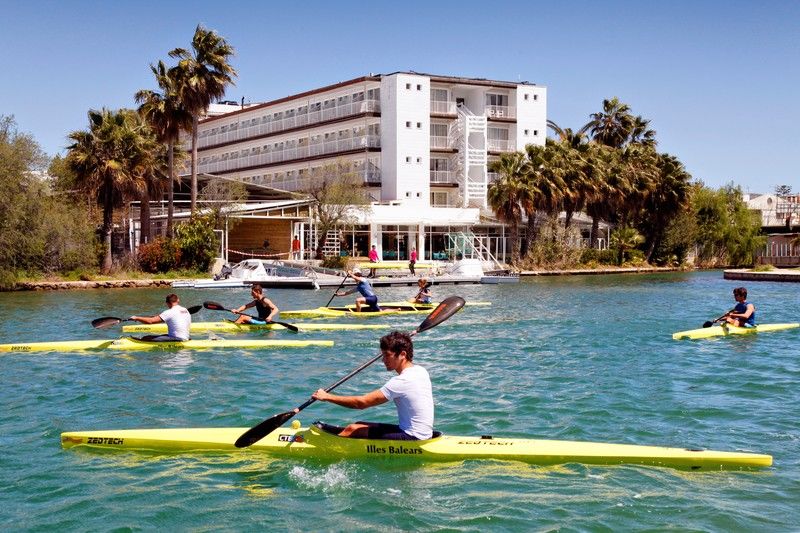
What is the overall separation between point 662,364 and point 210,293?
1102 inches

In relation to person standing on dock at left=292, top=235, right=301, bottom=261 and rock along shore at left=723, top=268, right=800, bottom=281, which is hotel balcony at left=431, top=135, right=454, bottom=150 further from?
rock along shore at left=723, top=268, right=800, bottom=281

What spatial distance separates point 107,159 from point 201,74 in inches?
371

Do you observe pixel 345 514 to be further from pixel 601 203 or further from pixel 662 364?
pixel 601 203

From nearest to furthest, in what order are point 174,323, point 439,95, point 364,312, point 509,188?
point 174,323 → point 364,312 → point 509,188 → point 439,95

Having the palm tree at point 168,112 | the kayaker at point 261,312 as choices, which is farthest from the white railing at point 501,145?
the kayaker at point 261,312

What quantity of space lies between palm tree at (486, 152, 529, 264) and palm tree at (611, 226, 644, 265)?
12.7 m

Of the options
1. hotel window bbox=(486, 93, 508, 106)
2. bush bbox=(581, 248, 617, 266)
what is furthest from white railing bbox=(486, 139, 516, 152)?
bush bbox=(581, 248, 617, 266)

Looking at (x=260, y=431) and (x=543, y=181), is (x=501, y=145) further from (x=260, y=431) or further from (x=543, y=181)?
(x=260, y=431)

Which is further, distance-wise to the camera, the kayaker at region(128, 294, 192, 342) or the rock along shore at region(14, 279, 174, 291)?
the rock along shore at region(14, 279, 174, 291)

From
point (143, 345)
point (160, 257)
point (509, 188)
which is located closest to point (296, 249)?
point (160, 257)

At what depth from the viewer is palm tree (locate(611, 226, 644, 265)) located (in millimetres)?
73125

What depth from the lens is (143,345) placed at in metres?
20.4

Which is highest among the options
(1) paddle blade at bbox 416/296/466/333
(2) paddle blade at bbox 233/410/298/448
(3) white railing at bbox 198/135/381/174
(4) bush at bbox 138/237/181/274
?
(3) white railing at bbox 198/135/381/174

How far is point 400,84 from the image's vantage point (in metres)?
67.7
